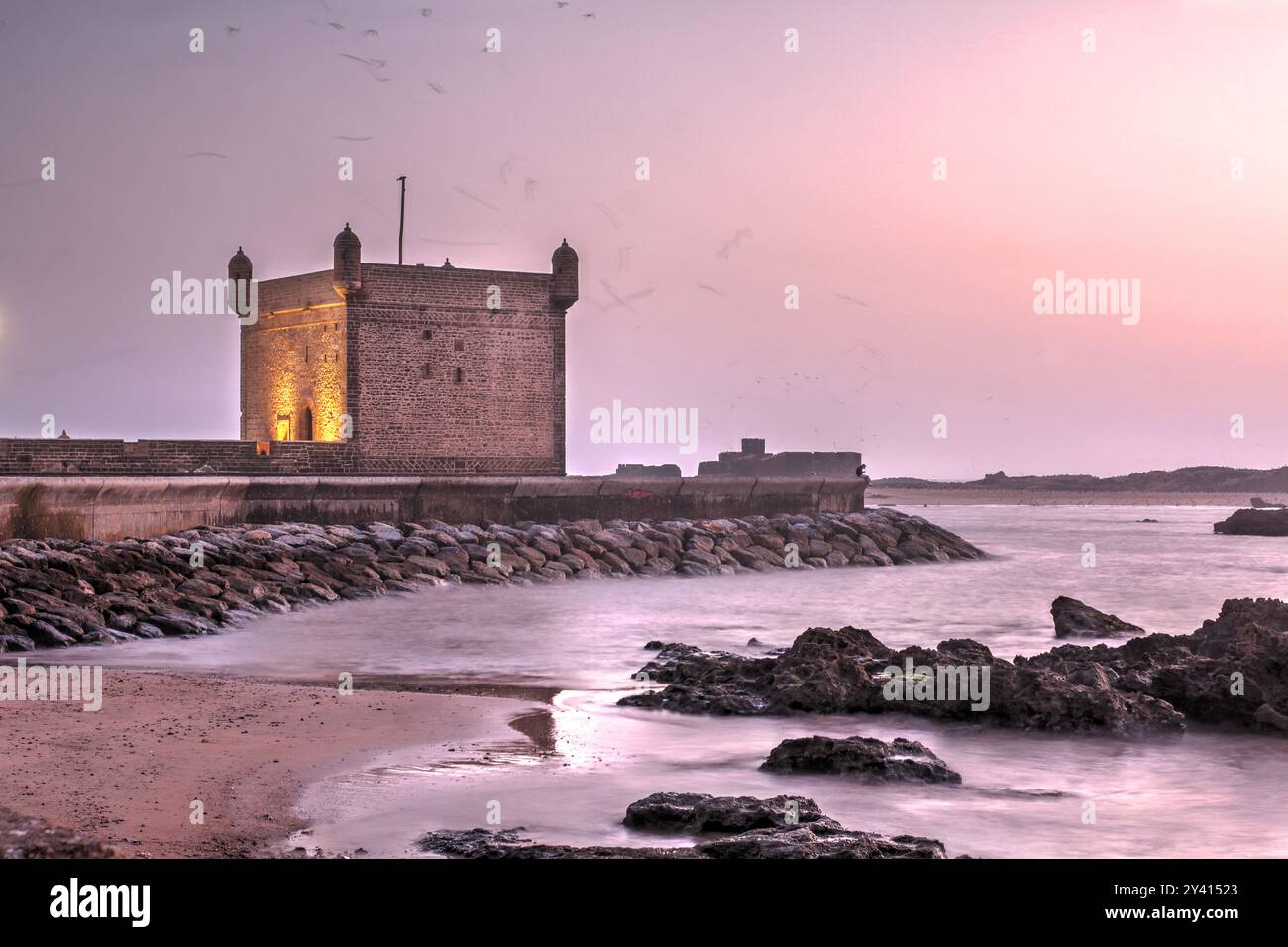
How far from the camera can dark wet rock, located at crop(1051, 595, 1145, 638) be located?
14141 mm

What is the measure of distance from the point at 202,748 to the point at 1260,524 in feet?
189

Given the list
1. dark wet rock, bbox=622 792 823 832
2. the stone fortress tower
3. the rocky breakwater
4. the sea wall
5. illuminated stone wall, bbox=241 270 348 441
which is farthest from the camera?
illuminated stone wall, bbox=241 270 348 441

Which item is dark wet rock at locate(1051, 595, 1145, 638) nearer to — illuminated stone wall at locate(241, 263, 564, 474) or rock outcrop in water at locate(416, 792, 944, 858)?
rock outcrop in water at locate(416, 792, 944, 858)

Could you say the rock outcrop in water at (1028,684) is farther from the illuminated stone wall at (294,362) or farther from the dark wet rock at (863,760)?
the illuminated stone wall at (294,362)

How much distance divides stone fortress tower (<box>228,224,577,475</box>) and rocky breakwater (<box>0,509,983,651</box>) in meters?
4.01

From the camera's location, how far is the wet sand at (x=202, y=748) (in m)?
5.01

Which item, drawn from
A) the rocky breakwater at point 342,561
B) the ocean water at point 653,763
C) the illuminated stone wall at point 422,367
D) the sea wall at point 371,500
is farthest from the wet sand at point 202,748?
the illuminated stone wall at point 422,367

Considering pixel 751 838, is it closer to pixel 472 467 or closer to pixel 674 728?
pixel 674 728

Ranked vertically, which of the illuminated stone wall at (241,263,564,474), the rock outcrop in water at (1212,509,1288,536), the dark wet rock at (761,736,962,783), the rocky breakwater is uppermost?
the illuminated stone wall at (241,263,564,474)

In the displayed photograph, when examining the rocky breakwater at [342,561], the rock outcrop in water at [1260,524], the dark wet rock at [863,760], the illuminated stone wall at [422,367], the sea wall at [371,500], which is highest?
the illuminated stone wall at [422,367]

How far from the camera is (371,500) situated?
74.7 ft

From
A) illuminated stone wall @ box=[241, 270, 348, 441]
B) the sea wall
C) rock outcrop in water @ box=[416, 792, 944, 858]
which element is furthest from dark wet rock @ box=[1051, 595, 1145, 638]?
illuminated stone wall @ box=[241, 270, 348, 441]

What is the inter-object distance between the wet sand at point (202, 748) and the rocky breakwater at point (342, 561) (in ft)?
8.70
